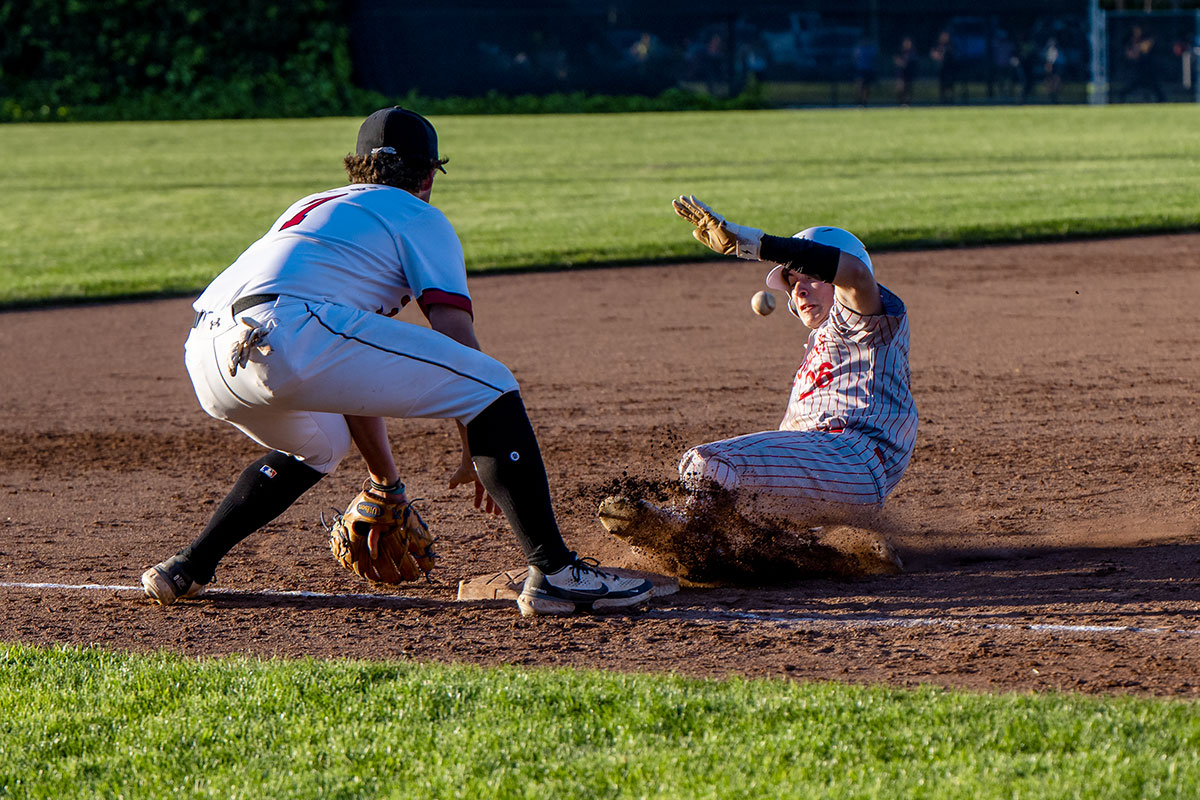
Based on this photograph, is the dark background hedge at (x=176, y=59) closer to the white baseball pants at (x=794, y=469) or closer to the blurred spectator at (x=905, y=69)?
the blurred spectator at (x=905, y=69)

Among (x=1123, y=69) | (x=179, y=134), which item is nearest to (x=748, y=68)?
(x=1123, y=69)

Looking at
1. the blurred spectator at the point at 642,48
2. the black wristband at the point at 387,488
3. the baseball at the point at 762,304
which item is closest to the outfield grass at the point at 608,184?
the blurred spectator at the point at 642,48

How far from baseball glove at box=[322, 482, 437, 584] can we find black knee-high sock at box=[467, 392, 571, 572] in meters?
0.45

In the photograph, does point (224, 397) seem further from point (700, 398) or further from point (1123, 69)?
point (1123, 69)

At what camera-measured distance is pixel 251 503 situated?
402cm

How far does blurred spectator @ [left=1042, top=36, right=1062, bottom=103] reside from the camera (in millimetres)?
34250

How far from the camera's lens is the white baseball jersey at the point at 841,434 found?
167 inches

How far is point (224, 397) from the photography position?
12.1ft

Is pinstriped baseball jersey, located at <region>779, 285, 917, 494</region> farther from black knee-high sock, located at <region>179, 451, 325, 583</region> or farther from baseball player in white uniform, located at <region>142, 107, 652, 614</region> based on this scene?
black knee-high sock, located at <region>179, 451, 325, 583</region>

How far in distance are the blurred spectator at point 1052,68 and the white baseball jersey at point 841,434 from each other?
32450 mm

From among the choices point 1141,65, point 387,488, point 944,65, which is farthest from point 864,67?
point 387,488

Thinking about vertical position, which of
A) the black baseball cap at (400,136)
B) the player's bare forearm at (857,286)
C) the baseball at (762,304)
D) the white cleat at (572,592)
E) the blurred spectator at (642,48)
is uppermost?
the blurred spectator at (642,48)

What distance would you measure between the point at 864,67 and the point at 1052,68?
4610mm

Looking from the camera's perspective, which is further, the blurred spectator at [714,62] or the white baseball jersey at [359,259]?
the blurred spectator at [714,62]
